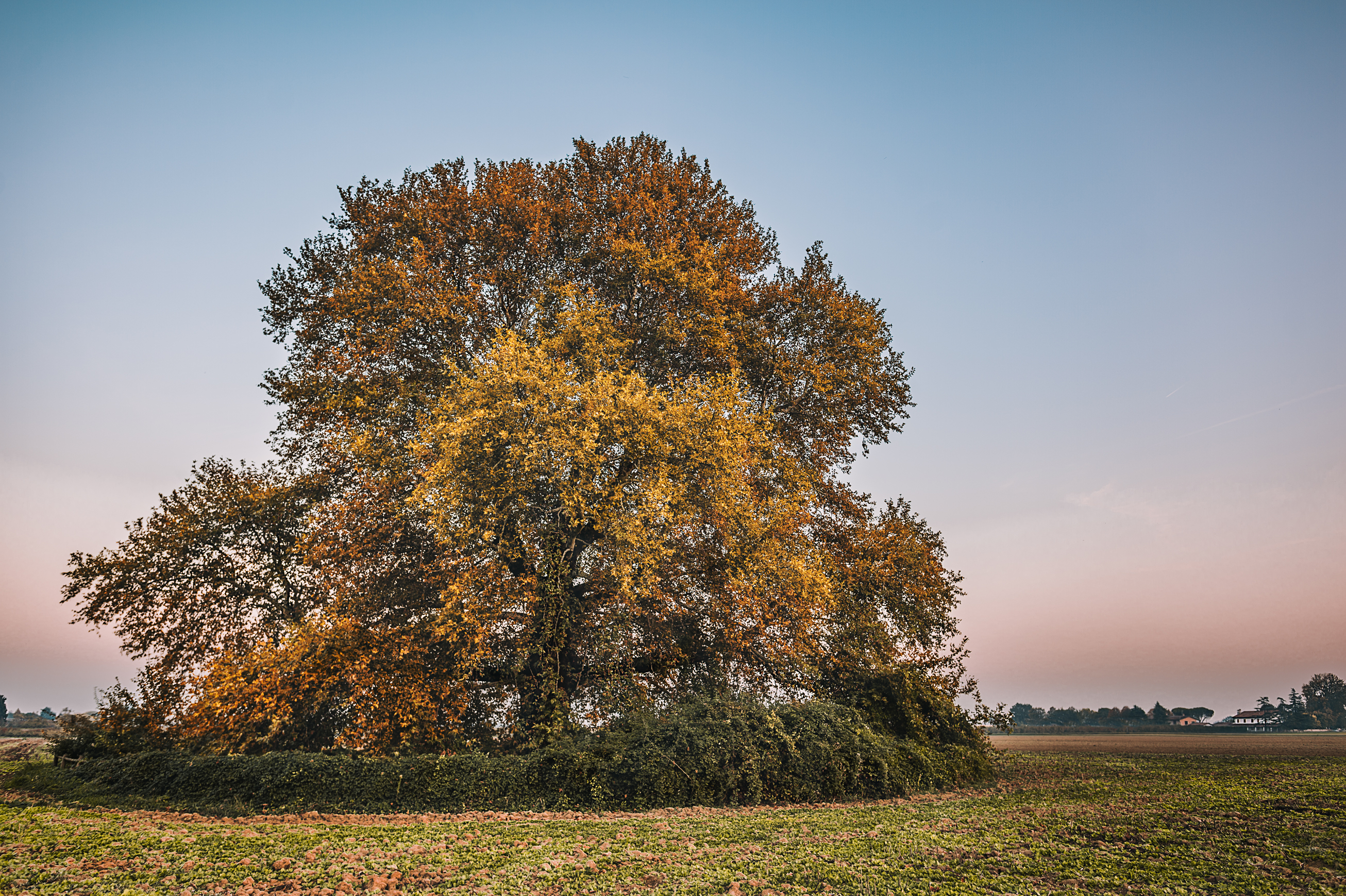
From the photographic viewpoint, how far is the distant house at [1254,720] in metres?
77.7

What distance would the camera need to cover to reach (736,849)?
29.7 ft

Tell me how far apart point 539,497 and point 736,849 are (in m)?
9.00

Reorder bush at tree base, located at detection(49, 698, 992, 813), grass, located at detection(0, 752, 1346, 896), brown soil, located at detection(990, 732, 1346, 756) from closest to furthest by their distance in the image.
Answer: grass, located at detection(0, 752, 1346, 896), bush at tree base, located at detection(49, 698, 992, 813), brown soil, located at detection(990, 732, 1346, 756)

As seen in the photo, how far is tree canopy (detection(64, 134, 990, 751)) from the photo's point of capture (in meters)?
14.3

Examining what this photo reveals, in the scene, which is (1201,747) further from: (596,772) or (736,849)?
(736,849)

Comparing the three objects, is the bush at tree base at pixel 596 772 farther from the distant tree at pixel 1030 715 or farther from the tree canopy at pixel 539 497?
the distant tree at pixel 1030 715

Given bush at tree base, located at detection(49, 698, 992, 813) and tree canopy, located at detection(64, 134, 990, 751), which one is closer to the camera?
bush at tree base, located at detection(49, 698, 992, 813)

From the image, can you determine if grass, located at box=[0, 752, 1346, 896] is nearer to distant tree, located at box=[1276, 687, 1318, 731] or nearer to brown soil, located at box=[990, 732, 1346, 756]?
brown soil, located at box=[990, 732, 1346, 756]

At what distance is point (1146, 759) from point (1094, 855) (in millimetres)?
17604

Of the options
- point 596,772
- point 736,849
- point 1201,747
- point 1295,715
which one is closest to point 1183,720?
point 1295,715

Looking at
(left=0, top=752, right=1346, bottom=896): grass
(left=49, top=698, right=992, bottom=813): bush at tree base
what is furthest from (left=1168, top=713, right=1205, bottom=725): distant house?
(left=49, top=698, right=992, bottom=813): bush at tree base

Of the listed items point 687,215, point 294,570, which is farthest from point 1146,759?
point 294,570

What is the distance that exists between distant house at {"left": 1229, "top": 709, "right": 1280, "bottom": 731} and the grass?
3457 inches

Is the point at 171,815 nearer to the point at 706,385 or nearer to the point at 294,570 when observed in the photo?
the point at 294,570
